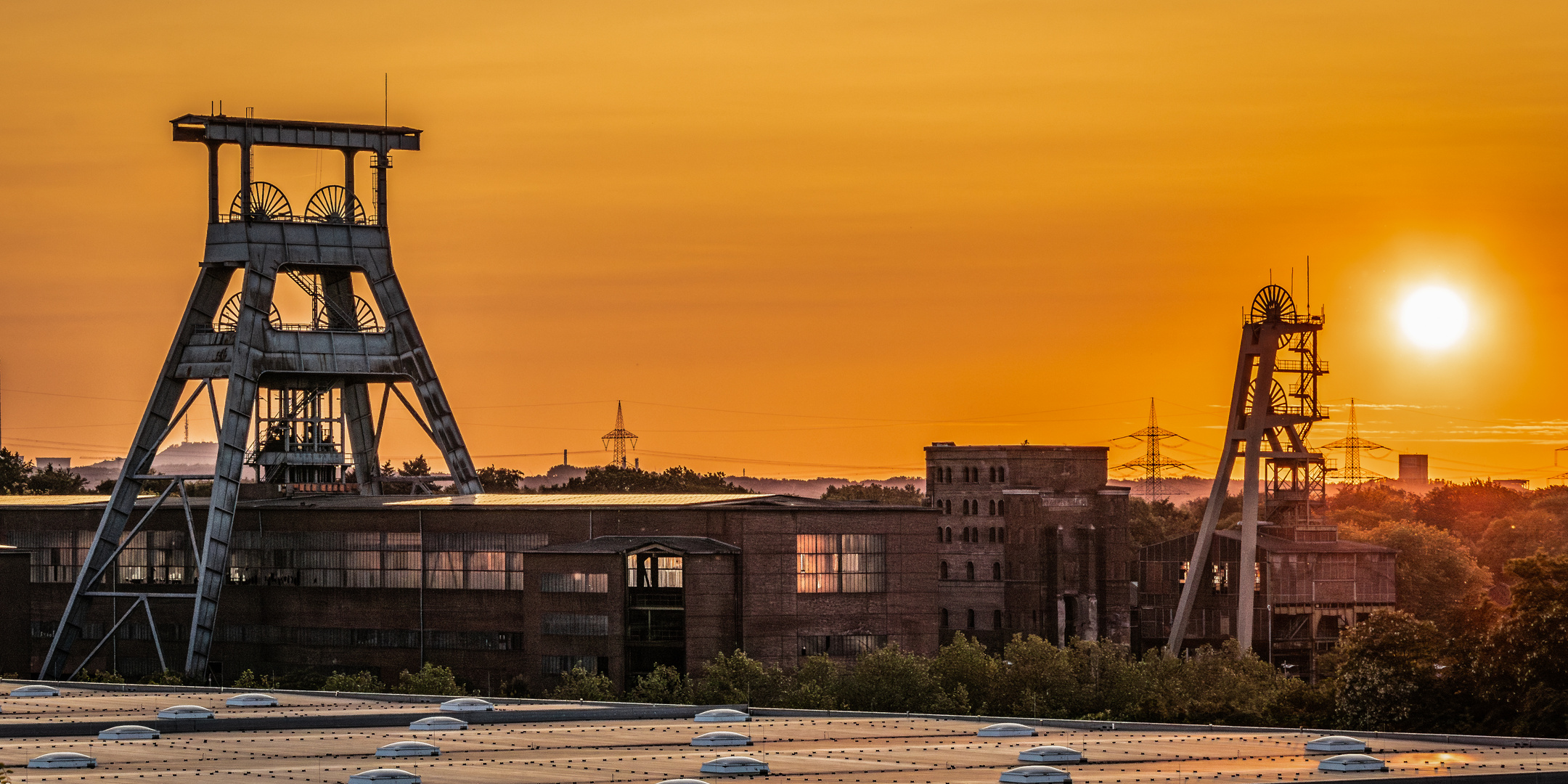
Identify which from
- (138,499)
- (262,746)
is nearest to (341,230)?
A: (138,499)

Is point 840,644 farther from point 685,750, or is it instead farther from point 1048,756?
point 1048,756

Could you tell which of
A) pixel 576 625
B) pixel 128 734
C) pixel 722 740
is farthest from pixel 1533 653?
pixel 576 625

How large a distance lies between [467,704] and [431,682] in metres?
36.6

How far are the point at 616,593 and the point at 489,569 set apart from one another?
10.8 m

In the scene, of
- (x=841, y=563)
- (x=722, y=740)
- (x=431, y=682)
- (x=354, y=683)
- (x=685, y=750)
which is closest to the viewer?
(x=685, y=750)

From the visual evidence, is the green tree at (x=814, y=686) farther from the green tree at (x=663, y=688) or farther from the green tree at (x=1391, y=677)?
the green tree at (x=1391, y=677)

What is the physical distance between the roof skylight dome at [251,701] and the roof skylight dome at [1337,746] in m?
34.5

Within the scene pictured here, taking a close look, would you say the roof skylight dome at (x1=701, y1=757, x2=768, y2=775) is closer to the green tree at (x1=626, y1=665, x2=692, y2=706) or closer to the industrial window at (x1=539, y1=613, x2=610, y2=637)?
the green tree at (x1=626, y1=665, x2=692, y2=706)

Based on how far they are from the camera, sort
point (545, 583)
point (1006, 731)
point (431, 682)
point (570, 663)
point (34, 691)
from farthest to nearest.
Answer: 1. point (545, 583)
2. point (570, 663)
3. point (431, 682)
4. point (34, 691)
5. point (1006, 731)

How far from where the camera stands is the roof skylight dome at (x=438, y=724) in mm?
66625

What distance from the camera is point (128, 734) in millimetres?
63312

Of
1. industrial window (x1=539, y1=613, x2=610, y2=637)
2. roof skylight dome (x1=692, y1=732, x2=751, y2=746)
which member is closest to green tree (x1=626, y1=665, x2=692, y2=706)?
industrial window (x1=539, y1=613, x2=610, y2=637)

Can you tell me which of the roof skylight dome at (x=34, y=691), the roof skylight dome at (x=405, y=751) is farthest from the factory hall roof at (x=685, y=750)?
the roof skylight dome at (x=34, y=691)

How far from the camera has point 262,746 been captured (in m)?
61.8
